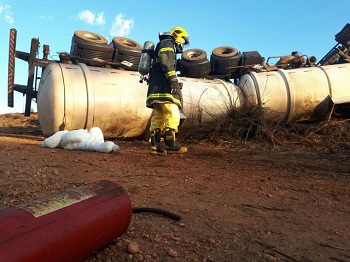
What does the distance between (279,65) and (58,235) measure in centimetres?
814

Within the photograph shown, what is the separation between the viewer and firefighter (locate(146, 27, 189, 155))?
5004mm

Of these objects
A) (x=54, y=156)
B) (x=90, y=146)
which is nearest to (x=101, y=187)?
(x=54, y=156)

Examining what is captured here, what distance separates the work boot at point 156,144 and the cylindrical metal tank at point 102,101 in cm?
149

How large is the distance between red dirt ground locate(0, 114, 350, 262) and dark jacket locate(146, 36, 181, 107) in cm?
99

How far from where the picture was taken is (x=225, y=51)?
873 cm

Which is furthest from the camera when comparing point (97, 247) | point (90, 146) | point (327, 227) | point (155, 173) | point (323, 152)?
point (323, 152)

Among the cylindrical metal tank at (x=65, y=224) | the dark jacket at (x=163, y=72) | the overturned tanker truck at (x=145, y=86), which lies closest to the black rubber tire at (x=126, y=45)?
the overturned tanker truck at (x=145, y=86)

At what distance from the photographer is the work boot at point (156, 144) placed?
4.91m

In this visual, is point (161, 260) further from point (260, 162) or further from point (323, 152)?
point (323, 152)

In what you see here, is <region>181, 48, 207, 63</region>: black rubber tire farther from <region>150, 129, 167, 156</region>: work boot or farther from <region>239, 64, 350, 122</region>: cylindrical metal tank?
<region>150, 129, 167, 156</region>: work boot

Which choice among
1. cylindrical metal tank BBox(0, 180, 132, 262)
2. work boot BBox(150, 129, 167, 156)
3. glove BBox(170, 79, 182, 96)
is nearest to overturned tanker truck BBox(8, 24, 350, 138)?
glove BBox(170, 79, 182, 96)

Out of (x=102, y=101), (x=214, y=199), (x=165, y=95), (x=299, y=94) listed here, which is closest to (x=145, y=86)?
(x=102, y=101)

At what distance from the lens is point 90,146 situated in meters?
4.95

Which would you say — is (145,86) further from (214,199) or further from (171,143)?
(214,199)
